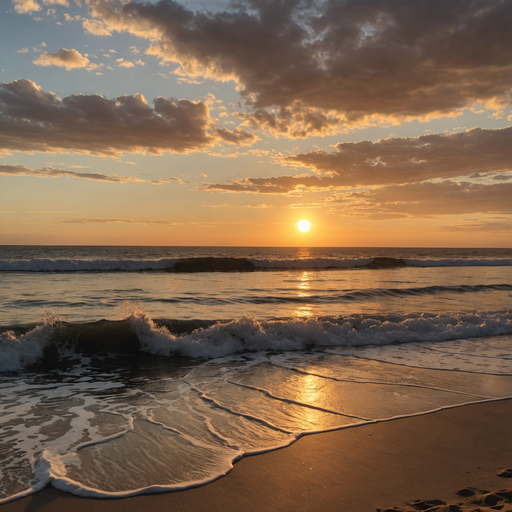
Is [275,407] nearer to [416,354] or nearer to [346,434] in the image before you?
[346,434]

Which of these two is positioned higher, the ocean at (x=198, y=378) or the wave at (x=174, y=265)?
the wave at (x=174, y=265)

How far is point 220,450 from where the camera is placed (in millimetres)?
4086

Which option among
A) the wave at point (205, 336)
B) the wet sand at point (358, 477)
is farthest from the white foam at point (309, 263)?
the wet sand at point (358, 477)

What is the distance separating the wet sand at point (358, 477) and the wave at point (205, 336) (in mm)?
4953

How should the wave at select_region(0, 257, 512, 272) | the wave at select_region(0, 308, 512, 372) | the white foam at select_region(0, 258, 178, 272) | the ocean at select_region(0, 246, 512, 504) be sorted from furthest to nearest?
the wave at select_region(0, 257, 512, 272), the white foam at select_region(0, 258, 178, 272), the wave at select_region(0, 308, 512, 372), the ocean at select_region(0, 246, 512, 504)

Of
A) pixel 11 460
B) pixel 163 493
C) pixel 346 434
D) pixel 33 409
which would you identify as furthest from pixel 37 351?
pixel 346 434

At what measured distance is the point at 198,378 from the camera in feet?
23.1

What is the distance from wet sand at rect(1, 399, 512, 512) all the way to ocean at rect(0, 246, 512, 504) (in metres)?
0.16

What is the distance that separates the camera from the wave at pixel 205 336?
27.5 ft

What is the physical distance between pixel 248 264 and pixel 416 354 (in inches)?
1089

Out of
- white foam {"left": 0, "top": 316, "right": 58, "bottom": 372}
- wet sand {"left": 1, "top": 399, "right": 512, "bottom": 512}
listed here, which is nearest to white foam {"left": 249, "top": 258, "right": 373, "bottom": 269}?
white foam {"left": 0, "top": 316, "right": 58, "bottom": 372}

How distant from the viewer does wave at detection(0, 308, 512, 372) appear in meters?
8.38

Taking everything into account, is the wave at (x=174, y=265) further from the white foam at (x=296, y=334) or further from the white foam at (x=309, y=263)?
the white foam at (x=296, y=334)

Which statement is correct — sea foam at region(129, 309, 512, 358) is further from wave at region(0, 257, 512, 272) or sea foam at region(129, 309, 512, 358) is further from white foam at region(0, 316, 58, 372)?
wave at region(0, 257, 512, 272)
